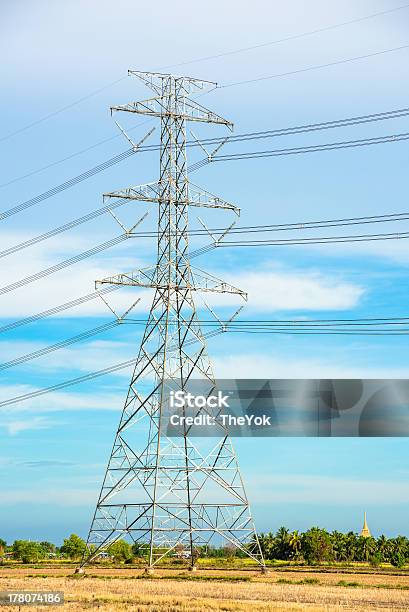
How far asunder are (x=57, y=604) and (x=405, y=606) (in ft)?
54.4

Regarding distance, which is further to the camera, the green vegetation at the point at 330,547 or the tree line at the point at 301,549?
the green vegetation at the point at 330,547

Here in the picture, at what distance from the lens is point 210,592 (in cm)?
5044

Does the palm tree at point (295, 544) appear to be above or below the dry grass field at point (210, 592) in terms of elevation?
above

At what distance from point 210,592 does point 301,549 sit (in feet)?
328

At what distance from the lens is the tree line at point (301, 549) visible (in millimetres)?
112875

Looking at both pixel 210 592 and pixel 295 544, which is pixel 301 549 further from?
pixel 210 592

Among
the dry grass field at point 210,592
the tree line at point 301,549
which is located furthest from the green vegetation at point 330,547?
the dry grass field at point 210,592

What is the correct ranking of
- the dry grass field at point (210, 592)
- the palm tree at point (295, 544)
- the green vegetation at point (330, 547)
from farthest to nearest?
1. the palm tree at point (295, 544)
2. the green vegetation at point (330, 547)
3. the dry grass field at point (210, 592)

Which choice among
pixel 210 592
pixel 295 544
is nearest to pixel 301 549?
pixel 295 544

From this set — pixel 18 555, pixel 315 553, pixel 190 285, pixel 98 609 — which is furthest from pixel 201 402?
pixel 315 553

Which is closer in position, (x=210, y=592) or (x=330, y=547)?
(x=210, y=592)

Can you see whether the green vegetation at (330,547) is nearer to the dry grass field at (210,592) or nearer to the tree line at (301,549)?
the tree line at (301,549)

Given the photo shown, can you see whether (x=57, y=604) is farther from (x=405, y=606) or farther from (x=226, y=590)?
(x=405, y=606)

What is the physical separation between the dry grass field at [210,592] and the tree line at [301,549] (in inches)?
1393
